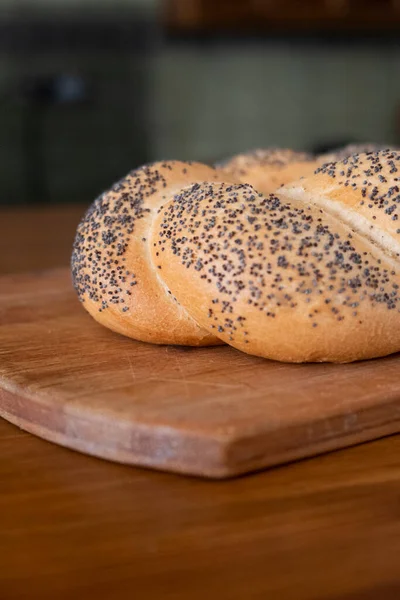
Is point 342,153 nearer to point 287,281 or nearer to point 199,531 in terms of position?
point 287,281

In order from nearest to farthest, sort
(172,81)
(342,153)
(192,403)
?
(192,403) < (342,153) < (172,81)

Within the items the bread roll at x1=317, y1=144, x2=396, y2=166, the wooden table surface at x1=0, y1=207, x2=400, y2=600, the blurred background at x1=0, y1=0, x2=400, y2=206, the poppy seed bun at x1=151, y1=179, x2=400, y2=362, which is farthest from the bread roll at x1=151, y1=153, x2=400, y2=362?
the blurred background at x1=0, y1=0, x2=400, y2=206

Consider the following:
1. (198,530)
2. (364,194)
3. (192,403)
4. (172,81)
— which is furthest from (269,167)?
(172,81)

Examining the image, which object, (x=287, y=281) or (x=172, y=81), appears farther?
(x=172, y=81)

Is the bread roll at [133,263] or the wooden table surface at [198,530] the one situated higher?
the bread roll at [133,263]

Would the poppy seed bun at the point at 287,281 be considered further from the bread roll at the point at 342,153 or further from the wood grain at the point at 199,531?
the bread roll at the point at 342,153

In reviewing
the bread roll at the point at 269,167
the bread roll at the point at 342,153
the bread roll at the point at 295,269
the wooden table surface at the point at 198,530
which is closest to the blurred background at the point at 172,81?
the bread roll at the point at 342,153

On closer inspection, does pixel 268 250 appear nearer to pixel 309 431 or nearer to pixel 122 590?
pixel 309 431
